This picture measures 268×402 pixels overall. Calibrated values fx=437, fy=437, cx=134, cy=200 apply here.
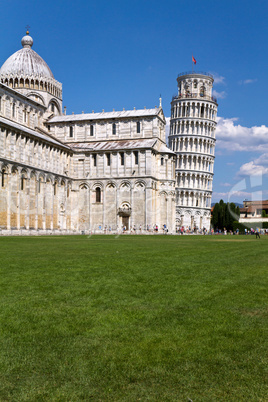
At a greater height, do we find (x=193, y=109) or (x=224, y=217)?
(x=193, y=109)

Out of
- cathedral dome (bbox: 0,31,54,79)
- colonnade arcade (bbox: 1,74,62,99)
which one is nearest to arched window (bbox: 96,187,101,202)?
colonnade arcade (bbox: 1,74,62,99)

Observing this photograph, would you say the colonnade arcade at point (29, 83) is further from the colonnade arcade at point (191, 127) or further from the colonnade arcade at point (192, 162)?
the colonnade arcade at point (192, 162)

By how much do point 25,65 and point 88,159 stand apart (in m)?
20.0

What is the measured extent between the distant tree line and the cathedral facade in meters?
28.7

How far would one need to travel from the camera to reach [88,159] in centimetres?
7350

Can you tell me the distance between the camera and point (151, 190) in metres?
70.2

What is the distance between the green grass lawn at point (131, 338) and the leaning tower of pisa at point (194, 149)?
97.6 m

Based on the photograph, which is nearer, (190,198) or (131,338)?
(131,338)

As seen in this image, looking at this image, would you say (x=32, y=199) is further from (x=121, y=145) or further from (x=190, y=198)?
(x=190, y=198)

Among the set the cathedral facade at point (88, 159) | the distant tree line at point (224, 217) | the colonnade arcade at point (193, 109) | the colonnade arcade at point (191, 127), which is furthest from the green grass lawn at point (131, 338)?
the colonnade arcade at point (193, 109)

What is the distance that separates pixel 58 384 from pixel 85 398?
0.48 metres

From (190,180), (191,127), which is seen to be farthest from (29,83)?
(190,180)

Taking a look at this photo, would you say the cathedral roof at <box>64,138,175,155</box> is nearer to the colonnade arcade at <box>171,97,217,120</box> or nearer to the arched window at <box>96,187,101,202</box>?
the arched window at <box>96,187,101,202</box>

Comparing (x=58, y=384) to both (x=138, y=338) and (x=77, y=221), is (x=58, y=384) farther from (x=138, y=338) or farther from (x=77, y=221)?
(x=77, y=221)
